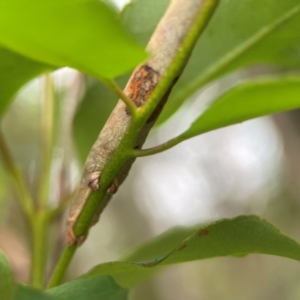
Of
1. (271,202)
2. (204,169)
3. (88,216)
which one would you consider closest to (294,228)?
(271,202)

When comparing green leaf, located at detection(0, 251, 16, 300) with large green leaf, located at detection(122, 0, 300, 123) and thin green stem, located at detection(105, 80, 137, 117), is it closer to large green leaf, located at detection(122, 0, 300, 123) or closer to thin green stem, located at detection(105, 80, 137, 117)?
thin green stem, located at detection(105, 80, 137, 117)

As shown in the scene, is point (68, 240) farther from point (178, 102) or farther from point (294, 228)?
point (294, 228)

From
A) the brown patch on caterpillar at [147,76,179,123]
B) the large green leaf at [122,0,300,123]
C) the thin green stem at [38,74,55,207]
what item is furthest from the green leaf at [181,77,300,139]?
the thin green stem at [38,74,55,207]

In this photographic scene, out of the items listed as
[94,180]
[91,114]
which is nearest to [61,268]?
[94,180]

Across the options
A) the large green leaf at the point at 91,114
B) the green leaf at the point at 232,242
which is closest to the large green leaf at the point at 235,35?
the large green leaf at the point at 91,114

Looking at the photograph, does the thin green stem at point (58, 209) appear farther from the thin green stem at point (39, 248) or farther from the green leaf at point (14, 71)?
the green leaf at point (14, 71)

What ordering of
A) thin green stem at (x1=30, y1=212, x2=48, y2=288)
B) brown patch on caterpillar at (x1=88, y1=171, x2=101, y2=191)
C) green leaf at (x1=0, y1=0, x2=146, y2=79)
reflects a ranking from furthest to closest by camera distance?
thin green stem at (x1=30, y1=212, x2=48, y2=288), brown patch on caterpillar at (x1=88, y1=171, x2=101, y2=191), green leaf at (x1=0, y1=0, x2=146, y2=79)
